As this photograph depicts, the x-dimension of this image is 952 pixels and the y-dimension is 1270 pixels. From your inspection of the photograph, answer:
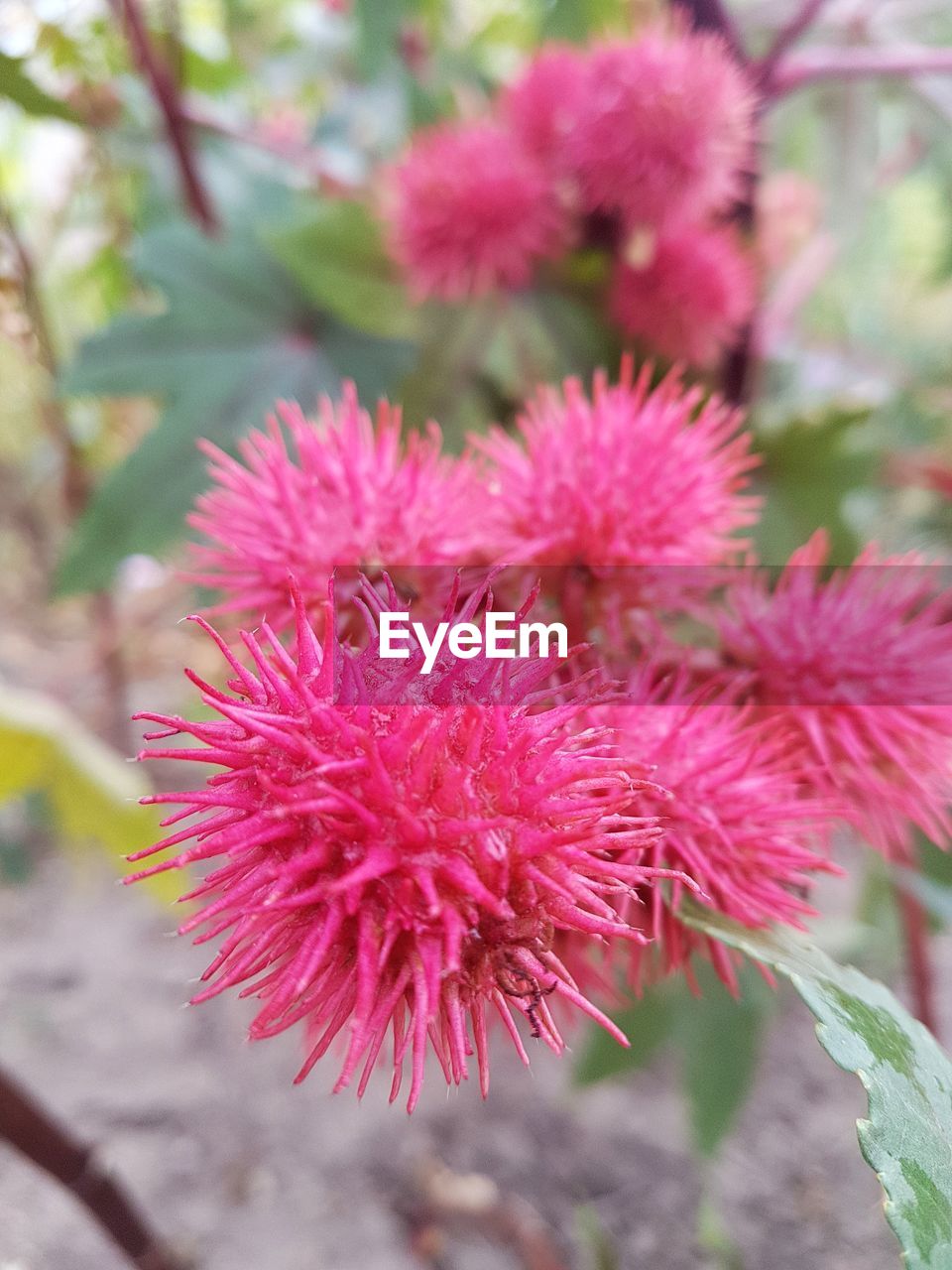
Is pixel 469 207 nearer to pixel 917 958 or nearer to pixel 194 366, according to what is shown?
pixel 194 366

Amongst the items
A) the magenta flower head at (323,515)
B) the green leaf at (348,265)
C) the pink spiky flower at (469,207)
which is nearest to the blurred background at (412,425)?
the green leaf at (348,265)

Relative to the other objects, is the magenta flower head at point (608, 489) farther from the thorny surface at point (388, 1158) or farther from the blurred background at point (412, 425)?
the thorny surface at point (388, 1158)

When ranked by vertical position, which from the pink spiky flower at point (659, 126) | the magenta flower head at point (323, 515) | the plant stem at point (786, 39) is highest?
the plant stem at point (786, 39)

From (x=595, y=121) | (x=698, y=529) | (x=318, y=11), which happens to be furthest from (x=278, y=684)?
(x=318, y=11)

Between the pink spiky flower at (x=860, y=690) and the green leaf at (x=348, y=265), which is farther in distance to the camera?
the green leaf at (x=348, y=265)

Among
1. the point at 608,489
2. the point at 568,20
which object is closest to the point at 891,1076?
the point at 608,489

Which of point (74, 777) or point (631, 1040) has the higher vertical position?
point (74, 777)
